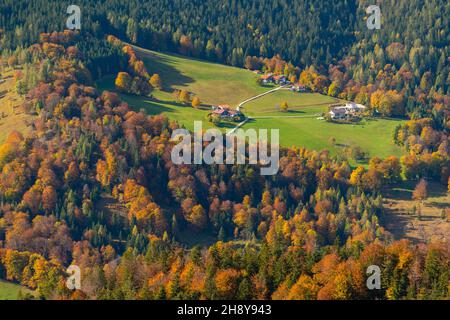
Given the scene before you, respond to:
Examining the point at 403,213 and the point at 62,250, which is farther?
the point at 403,213

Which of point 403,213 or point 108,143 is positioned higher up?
point 108,143

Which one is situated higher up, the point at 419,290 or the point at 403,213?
the point at 419,290

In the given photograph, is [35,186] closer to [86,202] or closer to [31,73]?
[86,202]

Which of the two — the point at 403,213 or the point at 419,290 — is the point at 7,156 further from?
the point at 419,290

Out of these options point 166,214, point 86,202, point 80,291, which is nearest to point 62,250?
point 86,202
